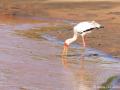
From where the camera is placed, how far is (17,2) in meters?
30.1

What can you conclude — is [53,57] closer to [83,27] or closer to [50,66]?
[50,66]

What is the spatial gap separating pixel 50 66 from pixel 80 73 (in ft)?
3.31

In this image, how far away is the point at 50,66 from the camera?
1171cm

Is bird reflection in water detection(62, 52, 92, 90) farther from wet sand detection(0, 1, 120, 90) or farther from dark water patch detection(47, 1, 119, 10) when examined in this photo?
dark water patch detection(47, 1, 119, 10)

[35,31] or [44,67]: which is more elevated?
[44,67]

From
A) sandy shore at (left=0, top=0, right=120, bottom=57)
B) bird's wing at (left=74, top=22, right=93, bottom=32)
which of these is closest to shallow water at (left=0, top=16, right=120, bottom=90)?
bird's wing at (left=74, top=22, right=93, bottom=32)

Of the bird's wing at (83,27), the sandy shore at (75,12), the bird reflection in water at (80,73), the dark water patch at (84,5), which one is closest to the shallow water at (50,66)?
the bird reflection in water at (80,73)

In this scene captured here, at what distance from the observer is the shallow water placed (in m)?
9.64

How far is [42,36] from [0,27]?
3.05 metres

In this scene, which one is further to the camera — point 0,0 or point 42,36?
point 0,0

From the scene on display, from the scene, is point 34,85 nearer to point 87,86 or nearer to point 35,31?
point 87,86

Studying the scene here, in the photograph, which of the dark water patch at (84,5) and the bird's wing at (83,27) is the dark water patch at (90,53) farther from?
the dark water patch at (84,5)

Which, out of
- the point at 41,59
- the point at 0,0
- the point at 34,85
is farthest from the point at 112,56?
the point at 0,0

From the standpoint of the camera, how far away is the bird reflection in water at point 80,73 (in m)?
9.56
